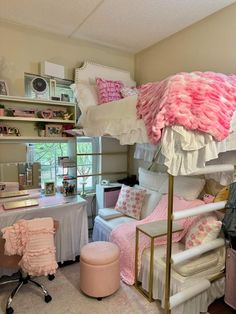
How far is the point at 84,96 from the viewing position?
3117 millimetres

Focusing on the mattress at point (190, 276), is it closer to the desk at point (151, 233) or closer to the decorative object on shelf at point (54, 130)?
the desk at point (151, 233)

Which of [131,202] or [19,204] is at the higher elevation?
[19,204]

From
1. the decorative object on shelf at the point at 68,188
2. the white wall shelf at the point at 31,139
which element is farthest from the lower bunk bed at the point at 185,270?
the white wall shelf at the point at 31,139

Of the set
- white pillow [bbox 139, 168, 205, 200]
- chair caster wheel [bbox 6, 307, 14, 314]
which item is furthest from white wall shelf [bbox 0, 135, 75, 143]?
chair caster wheel [bbox 6, 307, 14, 314]

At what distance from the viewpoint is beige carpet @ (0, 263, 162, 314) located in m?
1.96

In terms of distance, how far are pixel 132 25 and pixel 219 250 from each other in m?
2.66

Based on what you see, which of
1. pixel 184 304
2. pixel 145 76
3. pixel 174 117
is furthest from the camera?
pixel 145 76

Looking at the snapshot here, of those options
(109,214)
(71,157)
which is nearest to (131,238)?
(109,214)

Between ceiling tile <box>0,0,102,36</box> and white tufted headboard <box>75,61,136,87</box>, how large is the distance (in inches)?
20.3

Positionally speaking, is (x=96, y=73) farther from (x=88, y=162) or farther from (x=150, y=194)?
(x=150, y=194)

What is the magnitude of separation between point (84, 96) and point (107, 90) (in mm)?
324

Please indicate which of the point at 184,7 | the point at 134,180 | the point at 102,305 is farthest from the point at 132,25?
the point at 102,305

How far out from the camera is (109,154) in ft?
12.2

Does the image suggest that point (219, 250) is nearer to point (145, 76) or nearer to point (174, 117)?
point (174, 117)
